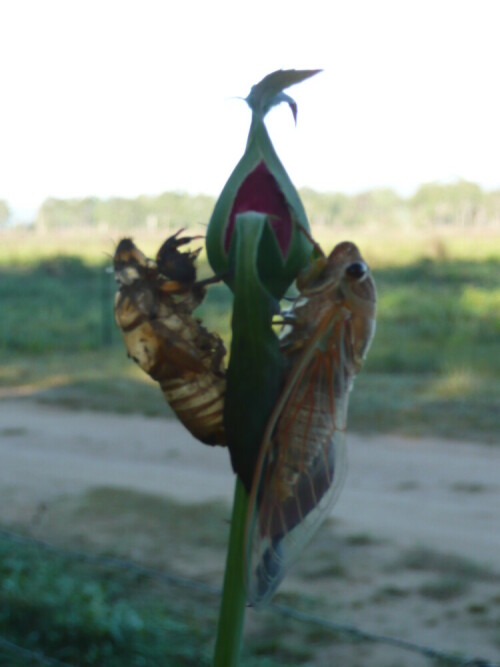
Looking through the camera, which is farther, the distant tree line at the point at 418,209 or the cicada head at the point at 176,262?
the distant tree line at the point at 418,209

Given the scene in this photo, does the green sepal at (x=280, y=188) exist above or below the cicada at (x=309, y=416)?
above

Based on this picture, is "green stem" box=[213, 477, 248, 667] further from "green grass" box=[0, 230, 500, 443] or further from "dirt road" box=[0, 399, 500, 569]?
"dirt road" box=[0, 399, 500, 569]

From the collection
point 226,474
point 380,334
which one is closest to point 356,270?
point 226,474

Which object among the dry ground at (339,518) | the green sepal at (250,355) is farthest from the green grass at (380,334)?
the dry ground at (339,518)

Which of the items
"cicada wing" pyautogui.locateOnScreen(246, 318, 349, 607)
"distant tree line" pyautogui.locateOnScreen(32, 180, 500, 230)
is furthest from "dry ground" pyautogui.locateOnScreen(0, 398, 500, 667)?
"distant tree line" pyautogui.locateOnScreen(32, 180, 500, 230)

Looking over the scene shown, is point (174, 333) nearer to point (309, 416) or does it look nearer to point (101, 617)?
point (309, 416)

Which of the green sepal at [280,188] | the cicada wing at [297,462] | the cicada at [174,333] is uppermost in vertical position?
the green sepal at [280,188]

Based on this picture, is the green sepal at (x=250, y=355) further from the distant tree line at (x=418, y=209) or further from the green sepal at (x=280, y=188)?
the distant tree line at (x=418, y=209)
